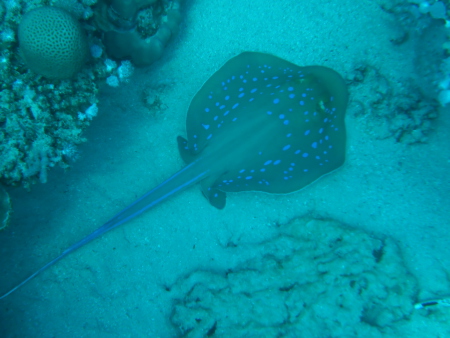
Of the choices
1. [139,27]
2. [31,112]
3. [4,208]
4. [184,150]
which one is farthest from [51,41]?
[184,150]

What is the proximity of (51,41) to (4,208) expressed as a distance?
7.19 feet

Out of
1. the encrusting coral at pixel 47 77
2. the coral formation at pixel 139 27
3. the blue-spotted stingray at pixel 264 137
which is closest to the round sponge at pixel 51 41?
the encrusting coral at pixel 47 77

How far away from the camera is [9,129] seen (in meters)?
3.46

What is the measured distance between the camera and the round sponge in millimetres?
3135

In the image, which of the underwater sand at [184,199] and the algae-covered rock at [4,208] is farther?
the underwater sand at [184,199]

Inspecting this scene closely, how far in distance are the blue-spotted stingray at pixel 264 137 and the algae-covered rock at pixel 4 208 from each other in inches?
41.0

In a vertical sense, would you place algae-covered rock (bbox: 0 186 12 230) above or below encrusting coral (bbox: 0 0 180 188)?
below

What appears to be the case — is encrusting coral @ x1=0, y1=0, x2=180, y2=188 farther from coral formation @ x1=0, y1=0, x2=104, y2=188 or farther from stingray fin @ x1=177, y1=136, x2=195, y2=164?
stingray fin @ x1=177, y1=136, x2=195, y2=164

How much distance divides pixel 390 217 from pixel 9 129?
5555 millimetres

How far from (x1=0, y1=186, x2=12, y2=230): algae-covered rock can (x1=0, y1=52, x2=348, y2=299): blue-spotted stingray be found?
41.0 inches

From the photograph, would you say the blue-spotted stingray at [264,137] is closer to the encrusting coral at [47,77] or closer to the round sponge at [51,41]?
the encrusting coral at [47,77]

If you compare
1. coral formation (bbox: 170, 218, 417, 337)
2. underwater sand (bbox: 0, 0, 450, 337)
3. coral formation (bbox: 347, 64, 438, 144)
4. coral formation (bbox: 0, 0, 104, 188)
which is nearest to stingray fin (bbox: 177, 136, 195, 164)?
underwater sand (bbox: 0, 0, 450, 337)

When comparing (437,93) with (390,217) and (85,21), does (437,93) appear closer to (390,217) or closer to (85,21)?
(390,217)

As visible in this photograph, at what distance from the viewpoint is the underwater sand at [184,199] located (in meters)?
4.25
